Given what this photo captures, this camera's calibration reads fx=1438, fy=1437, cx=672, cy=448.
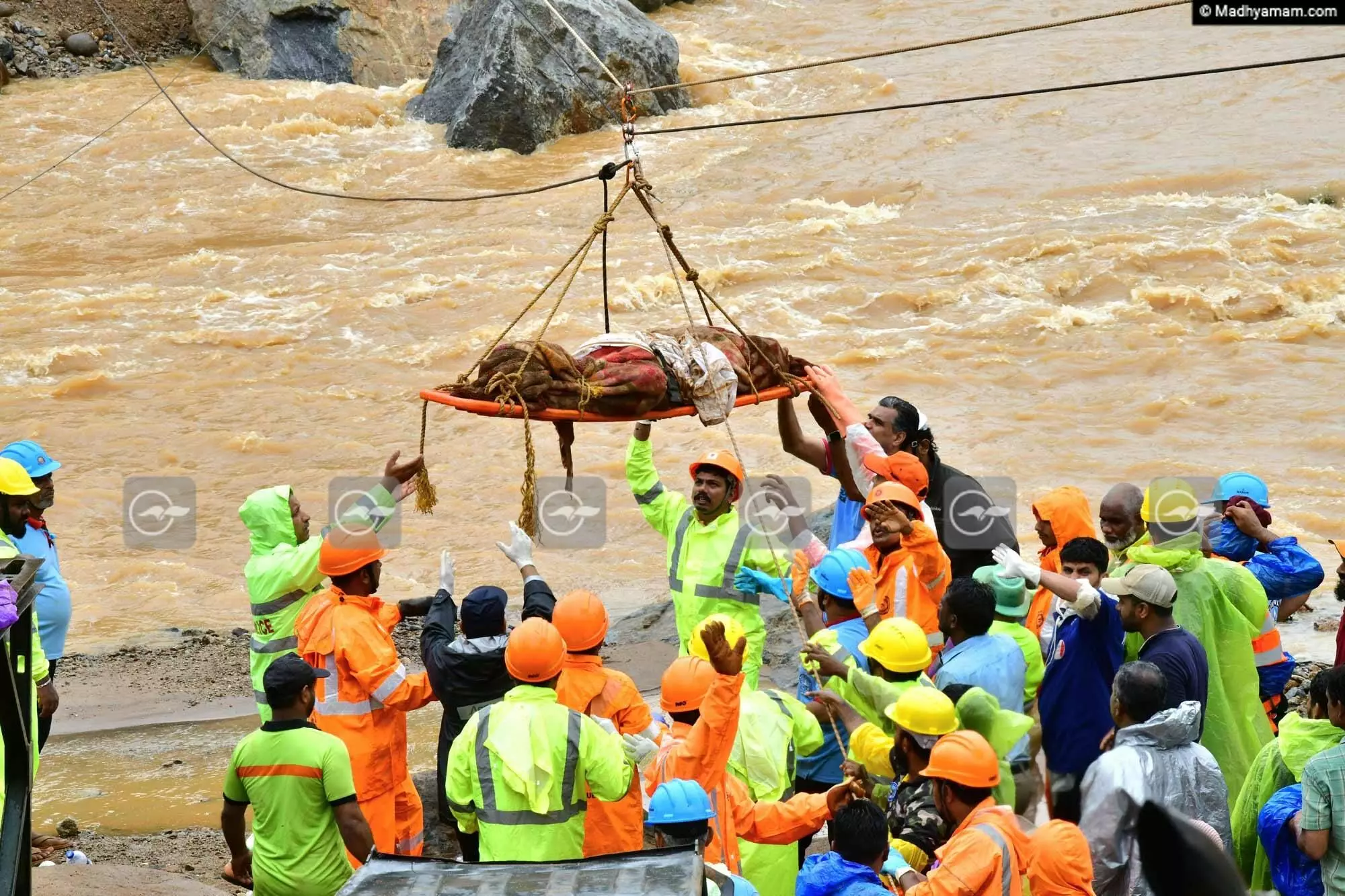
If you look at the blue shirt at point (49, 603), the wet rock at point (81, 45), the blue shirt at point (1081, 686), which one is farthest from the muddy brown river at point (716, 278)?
the blue shirt at point (1081, 686)

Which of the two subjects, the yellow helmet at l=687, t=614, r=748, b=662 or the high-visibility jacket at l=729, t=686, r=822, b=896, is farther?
the high-visibility jacket at l=729, t=686, r=822, b=896

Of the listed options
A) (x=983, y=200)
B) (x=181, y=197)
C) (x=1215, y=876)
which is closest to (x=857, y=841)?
(x=1215, y=876)

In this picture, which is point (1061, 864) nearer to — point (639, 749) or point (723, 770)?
point (723, 770)

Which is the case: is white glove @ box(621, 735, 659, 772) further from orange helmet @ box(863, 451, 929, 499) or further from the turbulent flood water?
the turbulent flood water

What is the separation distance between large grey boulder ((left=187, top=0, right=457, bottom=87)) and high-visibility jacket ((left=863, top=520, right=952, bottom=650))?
21.6 meters

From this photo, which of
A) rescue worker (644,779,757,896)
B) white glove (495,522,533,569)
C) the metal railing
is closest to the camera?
rescue worker (644,779,757,896)

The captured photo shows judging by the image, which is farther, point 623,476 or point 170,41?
point 170,41

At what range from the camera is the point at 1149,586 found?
492 centimetres

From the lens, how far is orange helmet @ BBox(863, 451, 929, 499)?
6102mm

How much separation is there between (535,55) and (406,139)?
258 cm

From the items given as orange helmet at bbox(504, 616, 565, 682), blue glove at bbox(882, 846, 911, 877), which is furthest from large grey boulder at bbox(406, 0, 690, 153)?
blue glove at bbox(882, 846, 911, 877)

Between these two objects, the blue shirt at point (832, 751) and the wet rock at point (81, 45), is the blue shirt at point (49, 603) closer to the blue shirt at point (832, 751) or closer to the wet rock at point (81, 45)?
the blue shirt at point (832, 751)

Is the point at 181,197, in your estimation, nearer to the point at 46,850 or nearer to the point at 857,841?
the point at 46,850

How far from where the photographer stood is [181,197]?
69.4 feet
